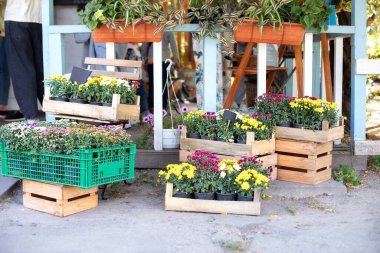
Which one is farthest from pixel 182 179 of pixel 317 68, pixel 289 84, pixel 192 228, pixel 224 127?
pixel 289 84

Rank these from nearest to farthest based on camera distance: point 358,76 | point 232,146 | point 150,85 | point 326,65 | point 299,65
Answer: point 232,146
point 358,76
point 299,65
point 326,65
point 150,85

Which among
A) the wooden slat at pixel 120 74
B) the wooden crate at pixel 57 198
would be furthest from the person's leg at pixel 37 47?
the wooden crate at pixel 57 198

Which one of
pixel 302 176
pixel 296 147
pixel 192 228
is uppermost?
pixel 296 147

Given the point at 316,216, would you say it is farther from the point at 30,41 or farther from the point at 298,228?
the point at 30,41

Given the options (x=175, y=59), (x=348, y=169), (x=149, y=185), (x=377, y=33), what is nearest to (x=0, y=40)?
(x=175, y=59)

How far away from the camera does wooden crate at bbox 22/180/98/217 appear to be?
16.5 feet

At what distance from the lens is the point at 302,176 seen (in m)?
6.08

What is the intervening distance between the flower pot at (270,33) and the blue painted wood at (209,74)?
0.97ft

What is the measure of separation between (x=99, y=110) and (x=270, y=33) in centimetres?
195

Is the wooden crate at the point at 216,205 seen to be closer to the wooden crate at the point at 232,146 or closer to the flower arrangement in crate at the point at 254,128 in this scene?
the wooden crate at the point at 232,146

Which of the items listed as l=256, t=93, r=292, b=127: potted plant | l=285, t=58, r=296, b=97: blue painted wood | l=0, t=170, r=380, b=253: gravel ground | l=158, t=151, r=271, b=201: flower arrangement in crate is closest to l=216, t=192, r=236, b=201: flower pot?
l=158, t=151, r=271, b=201: flower arrangement in crate

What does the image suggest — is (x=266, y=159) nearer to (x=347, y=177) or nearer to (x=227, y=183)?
(x=227, y=183)

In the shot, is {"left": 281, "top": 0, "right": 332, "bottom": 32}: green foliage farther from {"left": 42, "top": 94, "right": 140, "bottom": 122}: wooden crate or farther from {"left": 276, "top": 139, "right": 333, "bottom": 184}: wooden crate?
{"left": 42, "top": 94, "right": 140, "bottom": 122}: wooden crate

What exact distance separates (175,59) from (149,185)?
14.5ft
